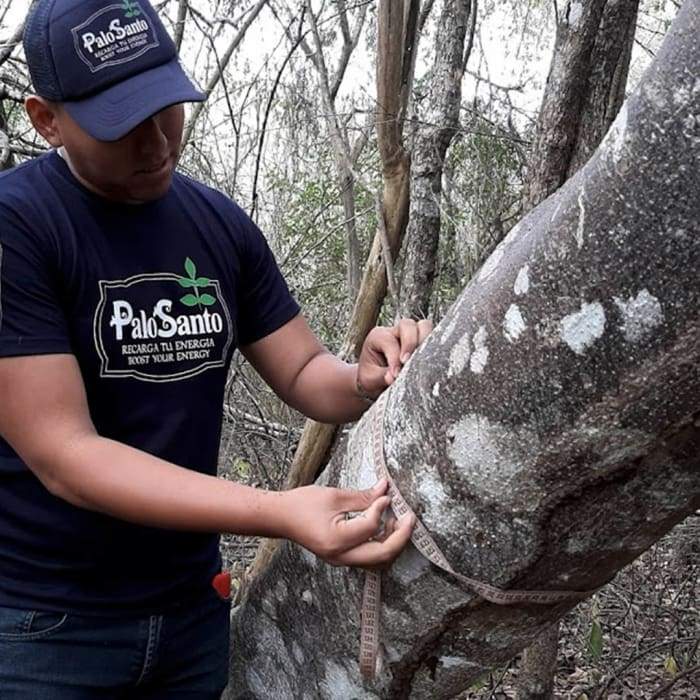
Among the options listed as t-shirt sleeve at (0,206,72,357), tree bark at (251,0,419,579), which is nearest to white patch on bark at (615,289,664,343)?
t-shirt sleeve at (0,206,72,357)

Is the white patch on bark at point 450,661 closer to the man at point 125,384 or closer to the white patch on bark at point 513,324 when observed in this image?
the man at point 125,384

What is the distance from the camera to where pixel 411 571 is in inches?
45.6

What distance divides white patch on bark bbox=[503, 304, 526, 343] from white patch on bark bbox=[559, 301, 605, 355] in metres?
0.06

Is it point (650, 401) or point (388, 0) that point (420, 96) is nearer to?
point (388, 0)

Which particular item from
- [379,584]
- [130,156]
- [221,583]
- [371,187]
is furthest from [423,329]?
[371,187]

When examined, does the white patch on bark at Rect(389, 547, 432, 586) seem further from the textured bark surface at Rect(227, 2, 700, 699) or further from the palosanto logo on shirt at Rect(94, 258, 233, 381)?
the palosanto logo on shirt at Rect(94, 258, 233, 381)

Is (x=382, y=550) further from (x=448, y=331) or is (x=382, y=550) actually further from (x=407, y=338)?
(x=407, y=338)

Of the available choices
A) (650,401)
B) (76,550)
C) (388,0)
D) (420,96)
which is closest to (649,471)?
(650,401)

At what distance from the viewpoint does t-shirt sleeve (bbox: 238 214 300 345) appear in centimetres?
165

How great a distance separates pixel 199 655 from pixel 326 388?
1.64 ft

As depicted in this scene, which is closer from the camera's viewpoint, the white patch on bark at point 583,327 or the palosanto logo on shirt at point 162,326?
the white patch on bark at point 583,327

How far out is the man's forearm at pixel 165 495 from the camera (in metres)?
1.16

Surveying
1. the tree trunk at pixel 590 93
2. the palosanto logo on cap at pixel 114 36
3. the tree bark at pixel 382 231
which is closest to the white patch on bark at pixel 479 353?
the palosanto logo on cap at pixel 114 36

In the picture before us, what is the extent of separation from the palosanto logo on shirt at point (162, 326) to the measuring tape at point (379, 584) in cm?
36
